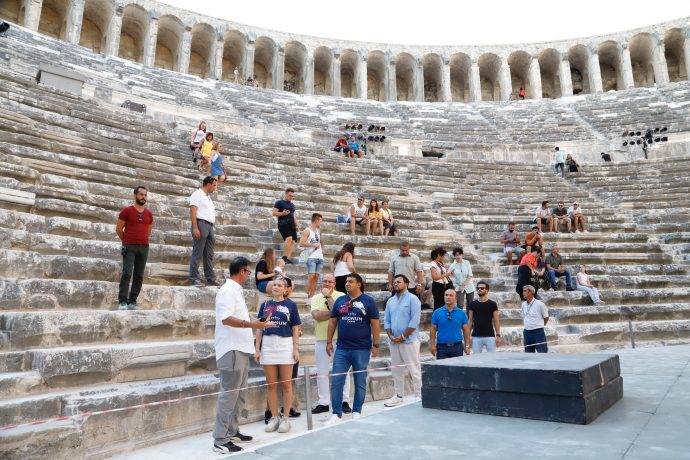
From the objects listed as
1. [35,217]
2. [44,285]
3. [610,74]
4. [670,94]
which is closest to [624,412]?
[44,285]

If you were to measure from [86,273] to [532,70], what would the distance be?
110 feet

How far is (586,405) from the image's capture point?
2.99 m

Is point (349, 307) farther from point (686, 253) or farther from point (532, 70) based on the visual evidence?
point (532, 70)

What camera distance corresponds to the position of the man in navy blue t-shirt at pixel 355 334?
443 centimetres

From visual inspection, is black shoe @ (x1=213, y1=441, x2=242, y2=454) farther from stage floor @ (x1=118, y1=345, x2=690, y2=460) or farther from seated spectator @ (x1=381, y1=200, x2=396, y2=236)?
seated spectator @ (x1=381, y1=200, x2=396, y2=236)

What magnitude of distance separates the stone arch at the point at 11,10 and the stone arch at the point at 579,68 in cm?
3382

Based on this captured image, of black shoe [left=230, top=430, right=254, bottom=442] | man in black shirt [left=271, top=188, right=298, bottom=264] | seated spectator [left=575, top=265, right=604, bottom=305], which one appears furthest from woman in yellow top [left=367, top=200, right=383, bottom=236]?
black shoe [left=230, top=430, right=254, bottom=442]

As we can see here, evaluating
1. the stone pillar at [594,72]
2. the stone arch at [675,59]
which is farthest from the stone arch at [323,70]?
the stone arch at [675,59]

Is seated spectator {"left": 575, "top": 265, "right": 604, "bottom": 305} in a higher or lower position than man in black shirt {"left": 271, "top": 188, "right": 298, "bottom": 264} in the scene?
lower

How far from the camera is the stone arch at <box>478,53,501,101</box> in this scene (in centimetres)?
3397

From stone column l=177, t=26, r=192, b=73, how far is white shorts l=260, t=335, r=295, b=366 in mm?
27759

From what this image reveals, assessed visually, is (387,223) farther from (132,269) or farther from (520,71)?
(520,71)

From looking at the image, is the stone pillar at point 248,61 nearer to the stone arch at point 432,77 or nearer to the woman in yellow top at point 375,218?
the stone arch at point 432,77

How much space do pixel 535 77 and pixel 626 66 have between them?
17.8 feet
